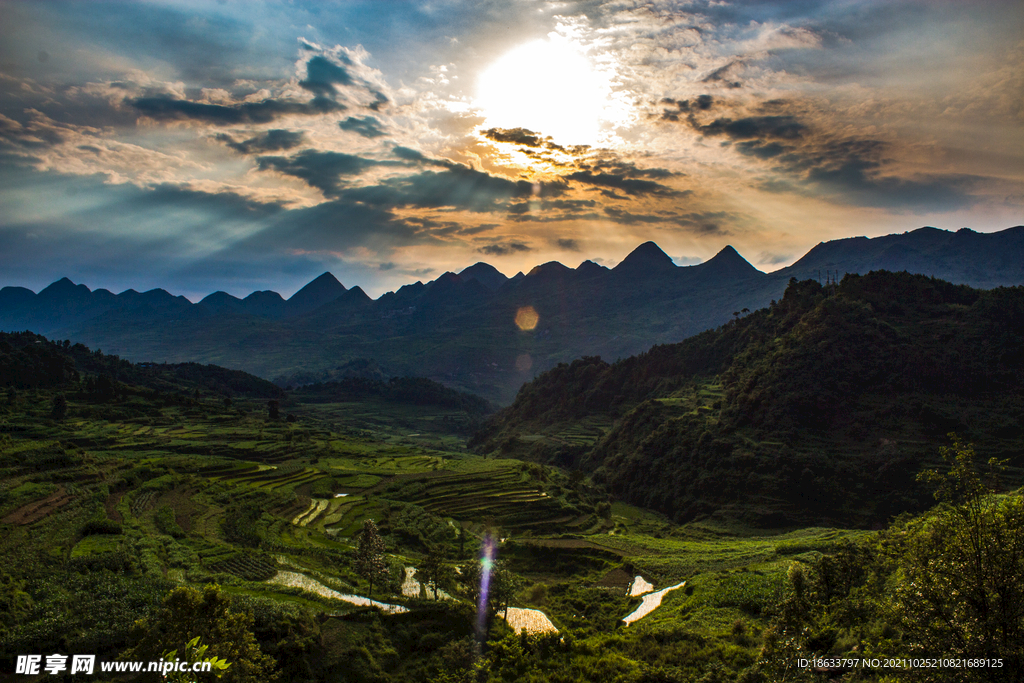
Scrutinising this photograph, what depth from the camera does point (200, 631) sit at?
21.7 metres

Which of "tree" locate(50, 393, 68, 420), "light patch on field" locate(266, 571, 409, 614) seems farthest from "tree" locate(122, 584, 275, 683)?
"tree" locate(50, 393, 68, 420)

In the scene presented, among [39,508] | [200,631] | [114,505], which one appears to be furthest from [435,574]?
[114,505]

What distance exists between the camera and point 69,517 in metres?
49.0

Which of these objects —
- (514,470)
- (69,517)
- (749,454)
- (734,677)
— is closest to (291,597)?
(69,517)

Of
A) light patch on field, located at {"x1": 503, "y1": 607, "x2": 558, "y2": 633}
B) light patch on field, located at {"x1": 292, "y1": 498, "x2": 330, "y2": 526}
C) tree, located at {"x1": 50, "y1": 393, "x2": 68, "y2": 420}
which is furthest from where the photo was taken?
tree, located at {"x1": 50, "y1": 393, "x2": 68, "y2": 420}

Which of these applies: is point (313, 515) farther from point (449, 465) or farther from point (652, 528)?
point (652, 528)

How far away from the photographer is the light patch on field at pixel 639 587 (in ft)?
179

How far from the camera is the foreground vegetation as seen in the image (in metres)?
18.2

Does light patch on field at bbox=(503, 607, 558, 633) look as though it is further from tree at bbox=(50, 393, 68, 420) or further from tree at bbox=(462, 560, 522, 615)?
tree at bbox=(50, 393, 68, 420)

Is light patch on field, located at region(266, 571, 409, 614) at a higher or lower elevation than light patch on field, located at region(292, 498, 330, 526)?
higher

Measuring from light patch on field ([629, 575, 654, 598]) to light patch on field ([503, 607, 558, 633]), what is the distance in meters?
13.3

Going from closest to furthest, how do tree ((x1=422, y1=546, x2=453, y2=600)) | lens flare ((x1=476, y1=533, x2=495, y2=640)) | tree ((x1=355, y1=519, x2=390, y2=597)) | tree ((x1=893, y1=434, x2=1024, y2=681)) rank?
→ tree ((x1=893, y1=434, x2=1024, y2=681)) → lens flare ((x1=476, y1=533, x2=495, y2=640)) → tree ((x1=355, y1=519, x2=390, y2=597)) → tree ((x1=422, y1=546, x2=453, y2=600))

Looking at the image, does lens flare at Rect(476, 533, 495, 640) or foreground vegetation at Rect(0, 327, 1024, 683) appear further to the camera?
lens flare at Rect(476, 533, 495, 640)

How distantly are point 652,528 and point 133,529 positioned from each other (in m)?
76.6
